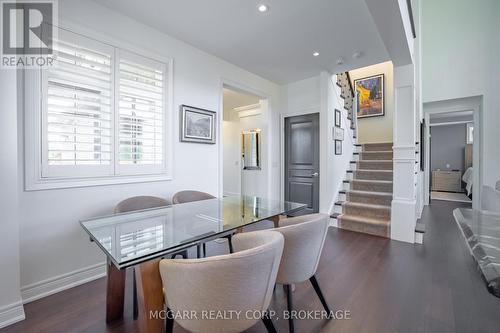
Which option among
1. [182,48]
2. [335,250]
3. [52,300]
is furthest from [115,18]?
[335,250]

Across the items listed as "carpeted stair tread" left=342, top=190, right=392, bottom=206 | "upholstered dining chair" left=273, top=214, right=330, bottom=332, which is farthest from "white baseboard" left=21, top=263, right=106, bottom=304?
"carpeted stair tread" left=342, top=190, right=392, bottom=206

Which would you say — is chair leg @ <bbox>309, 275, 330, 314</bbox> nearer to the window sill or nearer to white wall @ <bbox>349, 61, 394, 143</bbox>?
the window sill

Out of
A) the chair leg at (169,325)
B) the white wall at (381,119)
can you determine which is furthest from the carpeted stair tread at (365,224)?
the chair leg at (169,325)

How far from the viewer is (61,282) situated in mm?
2035

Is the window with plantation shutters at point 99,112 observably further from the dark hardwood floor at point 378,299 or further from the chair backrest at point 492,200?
the chair backrest at point 492,200

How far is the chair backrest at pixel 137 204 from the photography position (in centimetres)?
201

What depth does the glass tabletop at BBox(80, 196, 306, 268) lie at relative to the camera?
113cm

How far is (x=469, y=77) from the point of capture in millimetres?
4609

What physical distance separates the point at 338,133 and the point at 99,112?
12.5ft

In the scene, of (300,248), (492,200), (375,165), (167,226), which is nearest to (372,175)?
Result: (375,165)

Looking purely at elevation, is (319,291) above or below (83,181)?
below

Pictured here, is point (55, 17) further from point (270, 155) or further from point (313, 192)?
point (313, 192)

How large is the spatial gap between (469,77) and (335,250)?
15.5 ft

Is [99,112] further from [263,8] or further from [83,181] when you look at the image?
[263,8]
